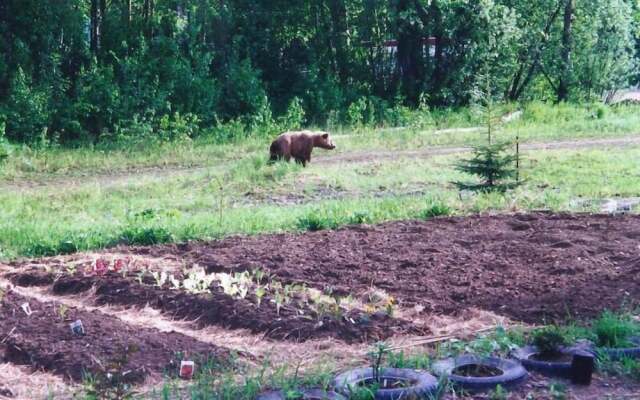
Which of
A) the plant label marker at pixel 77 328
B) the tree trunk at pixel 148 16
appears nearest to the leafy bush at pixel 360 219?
the plant label marker at pixel 77 328

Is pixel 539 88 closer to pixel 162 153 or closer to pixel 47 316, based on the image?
pixel 162 153

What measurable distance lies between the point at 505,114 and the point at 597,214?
1400 cm

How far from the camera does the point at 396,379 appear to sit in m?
5.36

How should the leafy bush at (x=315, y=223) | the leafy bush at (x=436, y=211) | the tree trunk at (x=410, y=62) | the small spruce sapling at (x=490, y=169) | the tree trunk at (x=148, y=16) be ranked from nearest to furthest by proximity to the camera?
1. the leafy bush at (x=315, y=223)
2. the leafy bush at (x=436, y=211)
3. the small spruce sapling at (x=490, y=169)
4. the tree trunk at (x=148, y=16)
5. the tree trunk at (x=410, y=62)

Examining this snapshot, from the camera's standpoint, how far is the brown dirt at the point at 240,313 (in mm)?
6637

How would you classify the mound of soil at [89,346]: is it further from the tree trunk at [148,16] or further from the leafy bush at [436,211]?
the tree trunk at [148,16]

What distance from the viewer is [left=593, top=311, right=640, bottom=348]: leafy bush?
19.7 ft

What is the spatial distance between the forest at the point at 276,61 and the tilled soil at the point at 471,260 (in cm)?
1128

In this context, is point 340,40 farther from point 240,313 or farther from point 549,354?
point 549,354

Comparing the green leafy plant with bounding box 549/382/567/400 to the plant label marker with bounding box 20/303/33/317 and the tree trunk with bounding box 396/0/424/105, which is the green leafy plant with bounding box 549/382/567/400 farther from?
the tree trunk with bounding box 396/0/424/105

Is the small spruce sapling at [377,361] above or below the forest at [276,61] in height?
below

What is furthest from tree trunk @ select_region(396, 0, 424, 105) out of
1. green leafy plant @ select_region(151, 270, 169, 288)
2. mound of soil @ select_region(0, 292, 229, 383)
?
mound of soil @ select_region(0, 292, 229, 383)

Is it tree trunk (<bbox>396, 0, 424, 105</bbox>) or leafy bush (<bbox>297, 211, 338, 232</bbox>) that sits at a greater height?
tree trunk (<bbox>396, 0, 424, 105</bbox>)

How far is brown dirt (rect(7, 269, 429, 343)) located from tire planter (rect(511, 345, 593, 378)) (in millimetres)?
929
